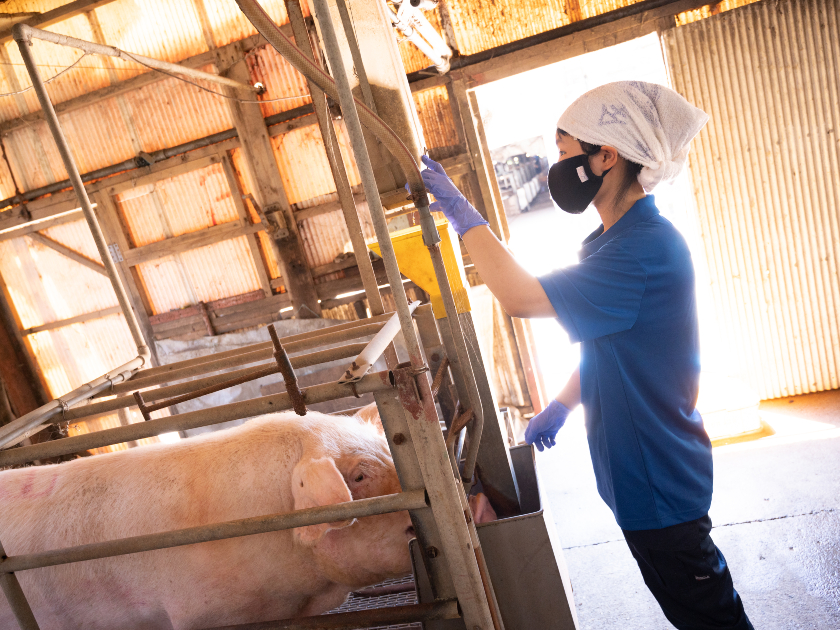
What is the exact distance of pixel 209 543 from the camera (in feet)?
6.77

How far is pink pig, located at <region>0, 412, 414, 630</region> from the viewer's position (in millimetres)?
2057

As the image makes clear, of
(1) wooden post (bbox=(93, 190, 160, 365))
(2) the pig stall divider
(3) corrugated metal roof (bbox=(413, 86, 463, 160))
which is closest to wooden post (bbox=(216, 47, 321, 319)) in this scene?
(3) corrugated metal roof (bbox=(413, 86, 463, 160))

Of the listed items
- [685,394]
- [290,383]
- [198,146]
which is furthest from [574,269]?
[198,146]

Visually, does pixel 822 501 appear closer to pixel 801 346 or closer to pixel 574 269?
pixel 801 346

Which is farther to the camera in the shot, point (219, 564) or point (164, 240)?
point (164, 240)

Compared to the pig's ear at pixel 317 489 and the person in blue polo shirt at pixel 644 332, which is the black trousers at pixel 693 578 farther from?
the pig's ear at pixel 317 489

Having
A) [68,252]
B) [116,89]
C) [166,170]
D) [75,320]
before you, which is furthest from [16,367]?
[116,89]

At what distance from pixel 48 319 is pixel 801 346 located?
29.9ft

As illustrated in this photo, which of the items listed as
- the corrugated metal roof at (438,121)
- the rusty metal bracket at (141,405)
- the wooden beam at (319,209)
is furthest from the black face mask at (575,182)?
the wooden beam at (319,209)

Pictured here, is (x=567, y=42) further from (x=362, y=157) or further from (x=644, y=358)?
(x=362, y=157)

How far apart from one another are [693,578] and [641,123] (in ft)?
4.97

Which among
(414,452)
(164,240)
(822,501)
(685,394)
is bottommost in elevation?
(822,501)

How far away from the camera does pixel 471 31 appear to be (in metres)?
5.26

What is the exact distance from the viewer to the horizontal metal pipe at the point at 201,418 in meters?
1.49
